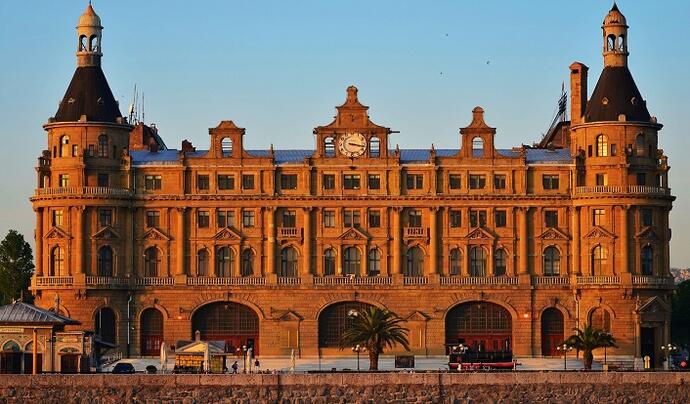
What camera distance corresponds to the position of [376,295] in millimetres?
167750

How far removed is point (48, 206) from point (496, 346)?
33932 mm

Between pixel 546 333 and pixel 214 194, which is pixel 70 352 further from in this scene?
pixel 546 333

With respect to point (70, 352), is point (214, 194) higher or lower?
higher

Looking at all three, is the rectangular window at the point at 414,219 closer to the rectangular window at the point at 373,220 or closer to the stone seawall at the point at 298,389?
the rectangular window at the point at 373,220

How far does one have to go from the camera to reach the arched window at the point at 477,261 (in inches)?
6634

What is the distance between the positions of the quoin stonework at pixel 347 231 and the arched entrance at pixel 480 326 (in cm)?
10

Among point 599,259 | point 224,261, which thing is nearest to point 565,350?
point 599,259

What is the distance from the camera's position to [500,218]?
553ft

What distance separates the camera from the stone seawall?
131625mm

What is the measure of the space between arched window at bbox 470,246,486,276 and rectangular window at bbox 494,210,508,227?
85.5 inches

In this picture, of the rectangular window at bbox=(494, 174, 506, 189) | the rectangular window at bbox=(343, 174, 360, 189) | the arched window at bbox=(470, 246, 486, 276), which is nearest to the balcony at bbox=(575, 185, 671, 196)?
the rectangular window at bbox=(494, 174, 506, 189)

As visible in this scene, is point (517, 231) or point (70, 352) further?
point (517, 231)

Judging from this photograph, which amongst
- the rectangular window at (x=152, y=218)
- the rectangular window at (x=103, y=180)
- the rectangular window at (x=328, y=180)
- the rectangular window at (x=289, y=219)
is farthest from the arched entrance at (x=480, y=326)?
the rectangular window at (x=103, y=180)

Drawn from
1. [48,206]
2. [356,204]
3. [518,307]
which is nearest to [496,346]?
[518,307]
